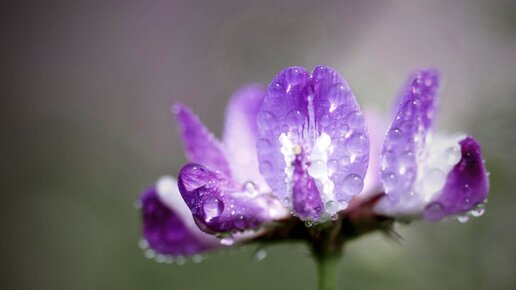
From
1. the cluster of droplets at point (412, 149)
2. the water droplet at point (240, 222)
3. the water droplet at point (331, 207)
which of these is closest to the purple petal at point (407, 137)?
the cluster of droplets at point (412, 149)

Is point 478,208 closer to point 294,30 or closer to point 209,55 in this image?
point 294,30

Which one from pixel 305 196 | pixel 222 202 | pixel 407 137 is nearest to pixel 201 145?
pixel 222 202

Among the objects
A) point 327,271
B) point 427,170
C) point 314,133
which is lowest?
point 327,271

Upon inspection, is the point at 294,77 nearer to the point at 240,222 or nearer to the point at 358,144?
the point at 358,144

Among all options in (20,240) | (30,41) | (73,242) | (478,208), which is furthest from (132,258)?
(30,41)

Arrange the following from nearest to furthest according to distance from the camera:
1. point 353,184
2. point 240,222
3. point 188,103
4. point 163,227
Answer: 1. point 353,184
2. point 240,222
3. point 163,227
4. point 188,103
